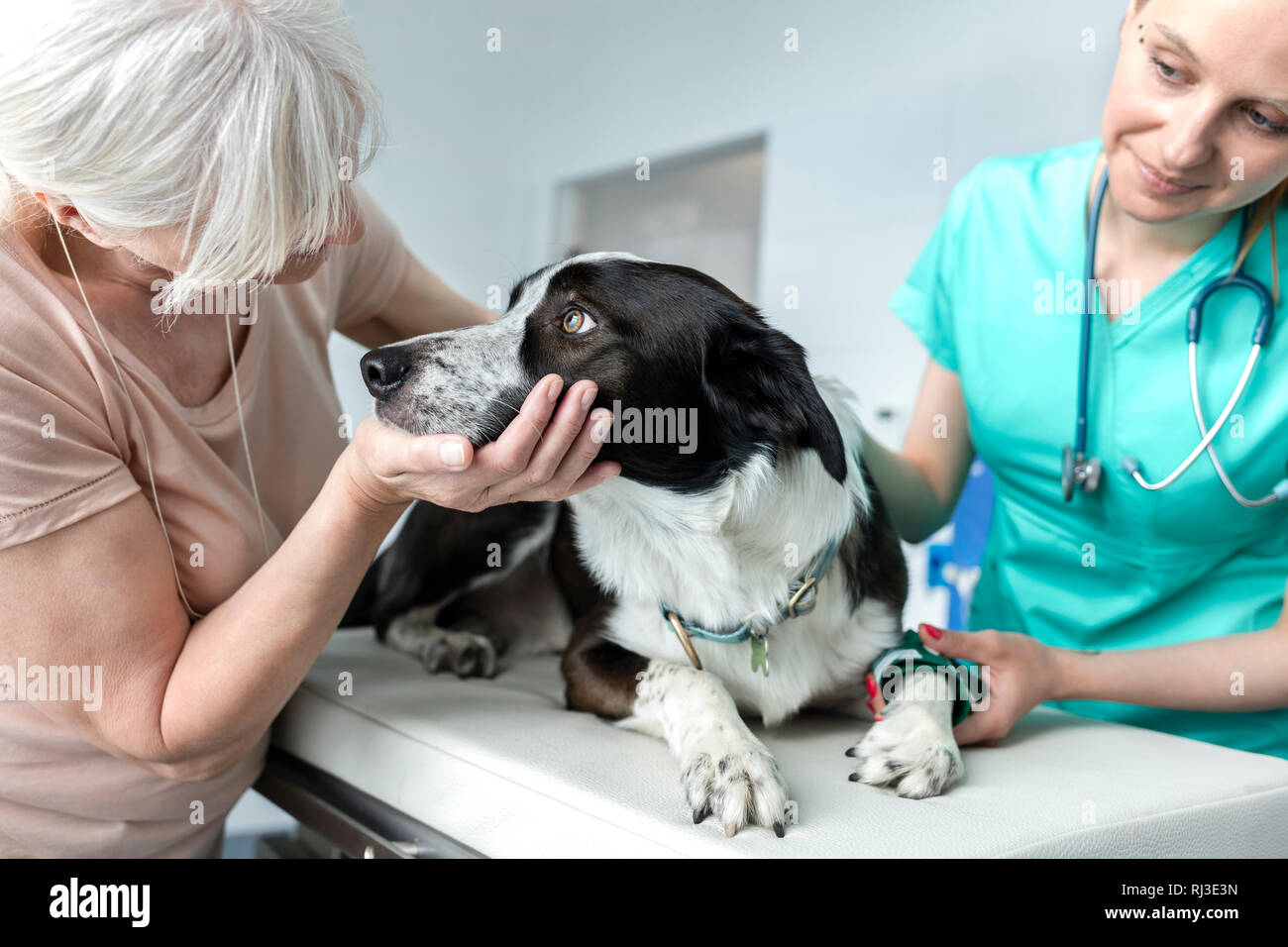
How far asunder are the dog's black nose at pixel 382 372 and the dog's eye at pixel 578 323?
221 millimetres

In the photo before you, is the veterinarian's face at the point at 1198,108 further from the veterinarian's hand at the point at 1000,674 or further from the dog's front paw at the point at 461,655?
the dog's front paw at the point at 461,655

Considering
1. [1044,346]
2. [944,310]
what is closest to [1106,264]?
[1044,346]

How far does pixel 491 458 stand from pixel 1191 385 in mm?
1010

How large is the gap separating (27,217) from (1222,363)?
60.3 inches

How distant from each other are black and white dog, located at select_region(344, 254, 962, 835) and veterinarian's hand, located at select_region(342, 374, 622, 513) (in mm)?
107

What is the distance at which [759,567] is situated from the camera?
4.17 feet

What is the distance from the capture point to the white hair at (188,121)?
2.98 ft

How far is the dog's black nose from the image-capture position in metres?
1.14

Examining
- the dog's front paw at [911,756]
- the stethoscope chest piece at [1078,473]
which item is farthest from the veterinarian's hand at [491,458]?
the stethoscope chest piece at [1078,473]

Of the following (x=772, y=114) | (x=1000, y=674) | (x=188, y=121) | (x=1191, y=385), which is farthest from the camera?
(x=772, y=114)

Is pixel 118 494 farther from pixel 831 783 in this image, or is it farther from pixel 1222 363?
pixel 1222 363

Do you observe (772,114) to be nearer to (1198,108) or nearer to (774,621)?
(1198,108)

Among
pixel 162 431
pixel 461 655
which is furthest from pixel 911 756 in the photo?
pixel 162 431
